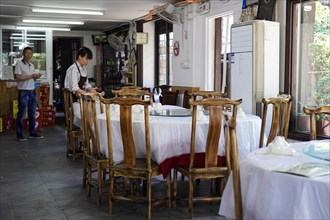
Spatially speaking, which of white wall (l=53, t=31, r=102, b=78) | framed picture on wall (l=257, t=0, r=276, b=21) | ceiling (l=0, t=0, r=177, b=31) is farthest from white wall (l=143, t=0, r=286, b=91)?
white wall (l=53, t=31, r=102, b=78)

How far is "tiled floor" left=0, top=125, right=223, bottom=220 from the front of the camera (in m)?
3.63

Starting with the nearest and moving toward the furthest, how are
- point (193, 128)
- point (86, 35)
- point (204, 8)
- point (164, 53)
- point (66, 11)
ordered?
point (193, 128) < point (204, 8) < point (66, 11) < point (164, 53) < point (86, 35)

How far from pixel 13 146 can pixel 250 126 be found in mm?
4640

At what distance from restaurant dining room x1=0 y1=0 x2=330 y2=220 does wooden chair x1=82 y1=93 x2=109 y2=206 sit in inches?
0.5

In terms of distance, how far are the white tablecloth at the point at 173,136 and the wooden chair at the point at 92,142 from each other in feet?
0.40

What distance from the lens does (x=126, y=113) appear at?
339cm

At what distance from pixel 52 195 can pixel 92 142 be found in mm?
742

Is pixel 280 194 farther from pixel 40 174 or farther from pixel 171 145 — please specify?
pixel 40 174

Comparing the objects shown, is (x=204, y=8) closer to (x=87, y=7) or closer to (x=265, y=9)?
(x=265, y=9)

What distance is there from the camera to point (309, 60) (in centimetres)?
502

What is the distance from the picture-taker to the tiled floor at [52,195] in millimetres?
3632

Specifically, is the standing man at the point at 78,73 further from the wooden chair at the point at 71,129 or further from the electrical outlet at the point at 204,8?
the electrical outlet at the point at 204,8

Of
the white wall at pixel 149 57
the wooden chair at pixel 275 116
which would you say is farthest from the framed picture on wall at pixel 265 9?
the white wall at pixel 149 57

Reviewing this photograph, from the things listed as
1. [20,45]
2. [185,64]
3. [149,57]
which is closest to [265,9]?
[185,64]
